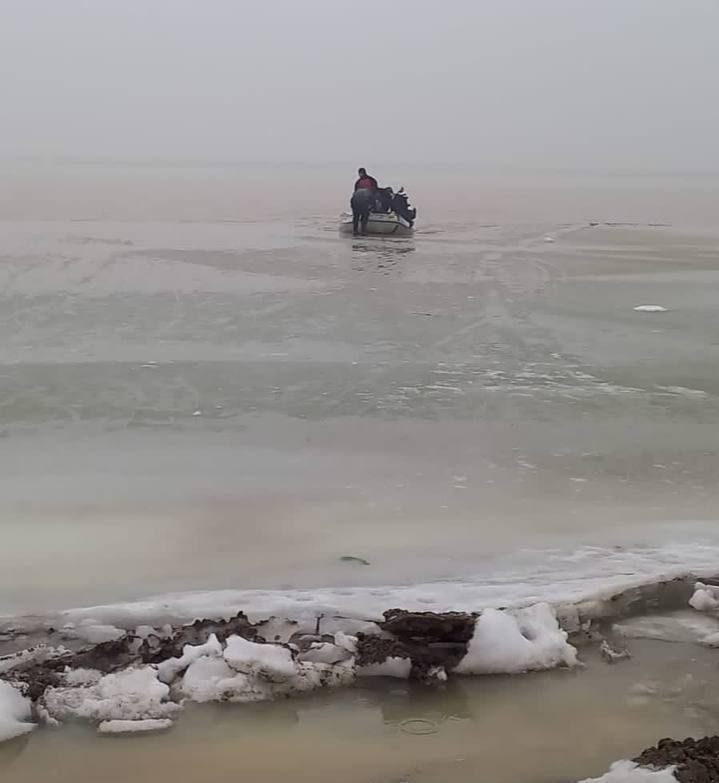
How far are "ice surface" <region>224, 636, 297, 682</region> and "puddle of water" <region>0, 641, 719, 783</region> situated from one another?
11cm

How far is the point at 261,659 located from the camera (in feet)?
11.2

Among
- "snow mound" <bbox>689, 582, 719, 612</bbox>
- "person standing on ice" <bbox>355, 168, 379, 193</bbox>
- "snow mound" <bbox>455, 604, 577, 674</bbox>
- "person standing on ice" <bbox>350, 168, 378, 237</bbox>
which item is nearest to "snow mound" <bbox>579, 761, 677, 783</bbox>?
"snow mound" <bbox>455, 604, 577, 674</bbox>

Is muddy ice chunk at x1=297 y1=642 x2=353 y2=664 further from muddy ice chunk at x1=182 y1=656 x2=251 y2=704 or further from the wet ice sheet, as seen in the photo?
the wet ice sheet

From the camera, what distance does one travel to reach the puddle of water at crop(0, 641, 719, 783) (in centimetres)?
294

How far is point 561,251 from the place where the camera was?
1802cm

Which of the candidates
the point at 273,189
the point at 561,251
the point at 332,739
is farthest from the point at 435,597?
the point at 273,189

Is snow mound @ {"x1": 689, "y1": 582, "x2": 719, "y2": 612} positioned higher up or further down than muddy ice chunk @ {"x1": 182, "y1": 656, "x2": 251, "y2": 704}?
higher up

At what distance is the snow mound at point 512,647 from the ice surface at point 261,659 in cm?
60

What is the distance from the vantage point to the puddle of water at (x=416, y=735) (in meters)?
2.94

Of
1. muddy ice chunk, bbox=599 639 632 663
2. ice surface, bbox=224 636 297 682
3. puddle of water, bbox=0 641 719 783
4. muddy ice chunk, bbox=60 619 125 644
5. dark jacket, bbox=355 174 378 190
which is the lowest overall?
puddle of water, bbox=0 641 719 783

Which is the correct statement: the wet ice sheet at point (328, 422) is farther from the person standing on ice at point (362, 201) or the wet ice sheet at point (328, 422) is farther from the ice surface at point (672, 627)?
the person standing on ice at point (362, 201)

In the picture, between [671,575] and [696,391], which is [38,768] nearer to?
[671,575]

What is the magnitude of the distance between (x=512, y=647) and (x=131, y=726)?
1.35 m

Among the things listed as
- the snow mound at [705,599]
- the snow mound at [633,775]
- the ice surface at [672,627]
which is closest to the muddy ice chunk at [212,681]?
the snow mound at [633,775]
